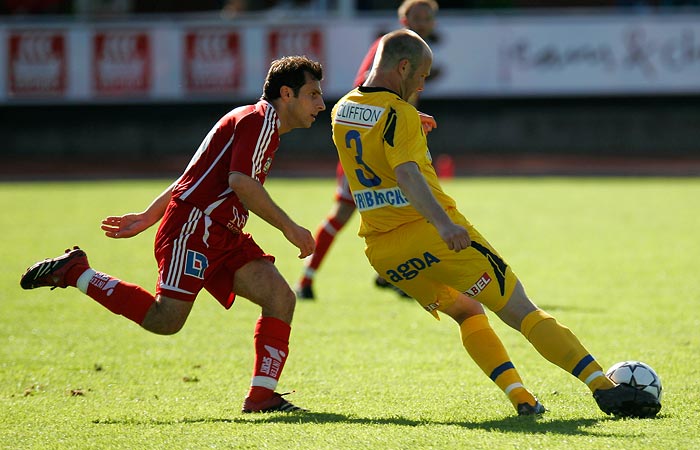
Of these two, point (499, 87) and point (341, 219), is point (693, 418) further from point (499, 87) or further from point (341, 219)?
point (499, 87)

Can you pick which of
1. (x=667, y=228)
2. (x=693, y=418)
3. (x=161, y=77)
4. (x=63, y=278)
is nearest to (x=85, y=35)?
(x=161, y=77)

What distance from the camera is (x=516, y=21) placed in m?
24.5

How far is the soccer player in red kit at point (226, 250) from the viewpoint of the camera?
5496 millimetres

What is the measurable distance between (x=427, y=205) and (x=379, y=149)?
19.3 inches

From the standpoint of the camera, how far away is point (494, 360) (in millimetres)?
5332

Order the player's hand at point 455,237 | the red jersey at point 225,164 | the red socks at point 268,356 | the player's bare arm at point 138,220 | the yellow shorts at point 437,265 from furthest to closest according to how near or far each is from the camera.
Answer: the player's bare arm at point 138,220
the red socks at point 268,356
the red jersey at point 225,164
the yellow shorts at point 437,265
the player's hand at point 455,237

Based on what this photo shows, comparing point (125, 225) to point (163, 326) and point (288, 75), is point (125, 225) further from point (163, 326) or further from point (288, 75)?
point (288, 75)

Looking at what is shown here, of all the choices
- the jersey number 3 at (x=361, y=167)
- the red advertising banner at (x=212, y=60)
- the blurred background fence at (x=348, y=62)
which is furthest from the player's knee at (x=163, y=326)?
the red advertising banner at (x=212, y=60)

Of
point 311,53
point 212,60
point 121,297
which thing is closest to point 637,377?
point 121,297

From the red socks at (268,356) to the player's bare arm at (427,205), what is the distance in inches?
42.9

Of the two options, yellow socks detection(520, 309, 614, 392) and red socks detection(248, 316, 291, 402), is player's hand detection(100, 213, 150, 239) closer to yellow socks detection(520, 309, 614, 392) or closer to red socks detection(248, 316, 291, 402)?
red socks detection(248, 316, 291, 402)

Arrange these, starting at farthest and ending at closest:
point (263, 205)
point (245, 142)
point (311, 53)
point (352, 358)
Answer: point (311, 53) < point (352, 358) < point (245, 142) < point (263, 205)

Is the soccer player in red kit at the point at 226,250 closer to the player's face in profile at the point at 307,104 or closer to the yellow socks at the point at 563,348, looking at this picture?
the player's face in profile at the point at 307,104

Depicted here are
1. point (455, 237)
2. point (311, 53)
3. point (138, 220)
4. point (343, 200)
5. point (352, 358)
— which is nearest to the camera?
point (455, 237)
